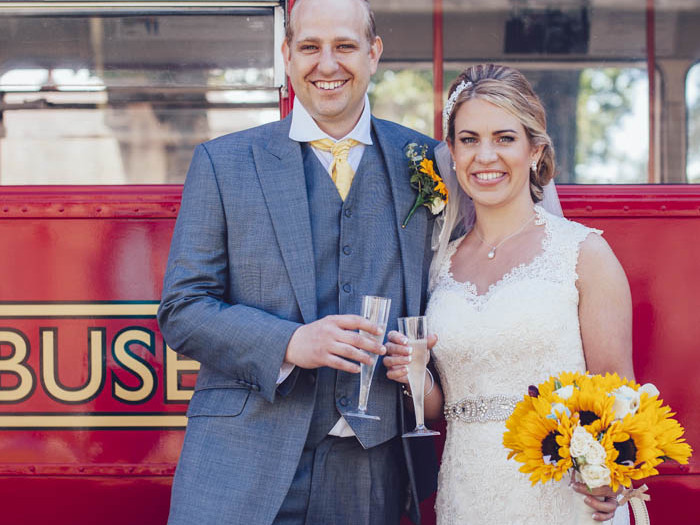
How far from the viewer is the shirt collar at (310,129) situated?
2.22 meters

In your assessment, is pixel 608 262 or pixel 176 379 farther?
pixel 176 379

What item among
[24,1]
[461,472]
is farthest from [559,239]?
[24,1]

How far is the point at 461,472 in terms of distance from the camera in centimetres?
222

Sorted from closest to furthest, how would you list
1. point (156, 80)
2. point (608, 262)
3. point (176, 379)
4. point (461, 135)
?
point (608, 262)
point (461, 135)
point (176, 379)
point (156, 80)

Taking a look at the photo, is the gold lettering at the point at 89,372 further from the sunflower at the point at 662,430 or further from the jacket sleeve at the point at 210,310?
the sunflower at the point at 662,430

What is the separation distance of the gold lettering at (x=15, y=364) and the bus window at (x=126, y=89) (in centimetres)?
57

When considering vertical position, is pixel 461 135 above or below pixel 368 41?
below

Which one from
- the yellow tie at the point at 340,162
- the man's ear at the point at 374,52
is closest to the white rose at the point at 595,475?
the yellow tie at the point at 340,162

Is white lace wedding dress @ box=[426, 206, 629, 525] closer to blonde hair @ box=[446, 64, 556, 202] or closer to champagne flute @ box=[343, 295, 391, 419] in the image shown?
blonde hair @ box=[446, 64, 556, 202]

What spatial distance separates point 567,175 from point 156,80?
1.49 meters

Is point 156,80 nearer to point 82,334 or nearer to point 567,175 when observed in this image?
point 82,334

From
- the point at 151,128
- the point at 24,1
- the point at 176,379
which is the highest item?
the point at 24,1

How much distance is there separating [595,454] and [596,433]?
0.05m

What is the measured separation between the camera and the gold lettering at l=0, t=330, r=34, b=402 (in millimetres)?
2703
